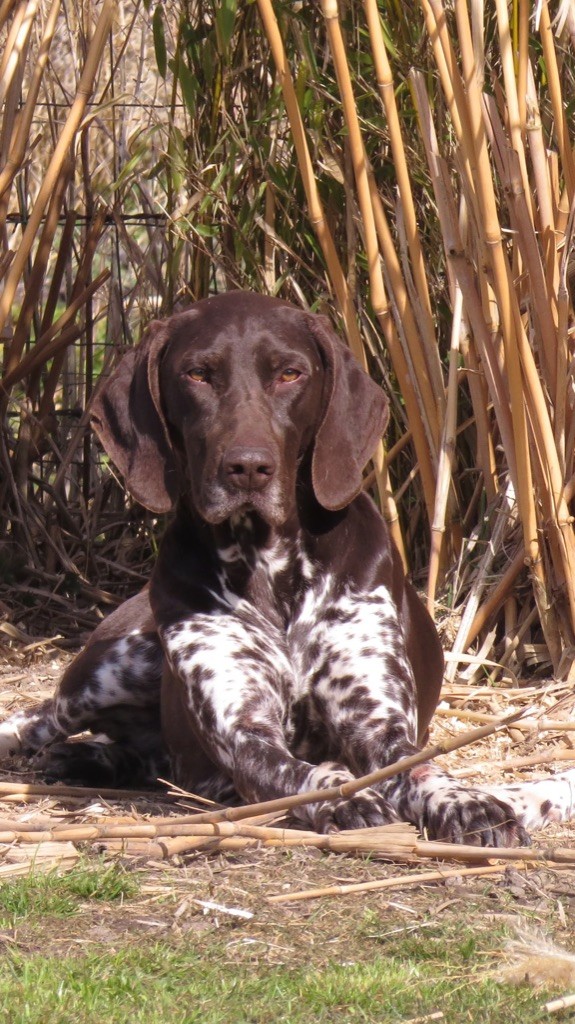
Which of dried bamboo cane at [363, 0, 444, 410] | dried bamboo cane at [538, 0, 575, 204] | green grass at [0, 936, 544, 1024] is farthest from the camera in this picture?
dried bamboo cane at [363, 0, 444, 410]

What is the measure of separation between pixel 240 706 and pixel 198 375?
750mm

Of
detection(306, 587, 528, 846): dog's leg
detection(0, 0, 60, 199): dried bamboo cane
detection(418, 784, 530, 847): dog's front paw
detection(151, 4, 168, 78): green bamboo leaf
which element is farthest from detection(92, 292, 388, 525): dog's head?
detection(151, 4, 168, 78): green bamboo leaf

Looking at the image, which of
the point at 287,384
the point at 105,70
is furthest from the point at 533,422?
the point at 105,70

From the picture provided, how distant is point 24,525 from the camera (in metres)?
5.49

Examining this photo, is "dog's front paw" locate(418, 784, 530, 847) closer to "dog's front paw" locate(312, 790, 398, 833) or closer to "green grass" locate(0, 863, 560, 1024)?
"dog's front paw" locate(312, 790, 398, 833)

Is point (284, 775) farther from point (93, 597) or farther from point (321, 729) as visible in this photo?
point (93, 597)

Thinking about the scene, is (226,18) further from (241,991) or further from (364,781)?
(241,991)

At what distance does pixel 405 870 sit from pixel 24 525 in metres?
3.22

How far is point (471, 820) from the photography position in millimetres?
2748

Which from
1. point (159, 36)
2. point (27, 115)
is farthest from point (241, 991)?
point (159, 36)

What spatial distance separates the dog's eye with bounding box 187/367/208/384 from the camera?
329cm

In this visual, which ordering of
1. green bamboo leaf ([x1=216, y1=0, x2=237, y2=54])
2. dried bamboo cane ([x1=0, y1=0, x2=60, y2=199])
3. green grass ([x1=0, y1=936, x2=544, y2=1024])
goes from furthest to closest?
1. dried bamboo cane ([x1=0, y1=0, x2=60, y2=199])
2. green bamboo leaf ([x1=216, y1=0, x2=237, y2=54])
3. green grass ([x1=0, y1=936, x2=544, y2=1024])

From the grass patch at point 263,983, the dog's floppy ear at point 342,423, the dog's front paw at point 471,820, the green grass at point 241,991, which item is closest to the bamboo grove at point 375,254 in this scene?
the dog's floppy ear at point 342,423

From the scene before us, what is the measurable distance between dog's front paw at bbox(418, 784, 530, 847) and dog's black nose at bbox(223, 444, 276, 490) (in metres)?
0.78
